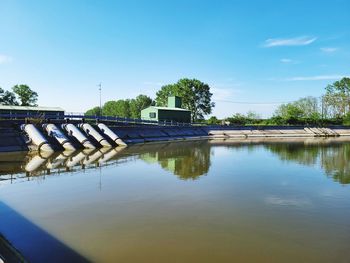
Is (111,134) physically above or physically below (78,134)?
below

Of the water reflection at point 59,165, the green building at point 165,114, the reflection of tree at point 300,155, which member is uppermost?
the green building at point 165,114

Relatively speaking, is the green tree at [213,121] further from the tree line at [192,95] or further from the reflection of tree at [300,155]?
the reflection of tree at [300,155]

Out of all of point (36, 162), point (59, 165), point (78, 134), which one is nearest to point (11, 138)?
point (78, 134)

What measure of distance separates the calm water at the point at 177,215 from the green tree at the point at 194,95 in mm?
75951

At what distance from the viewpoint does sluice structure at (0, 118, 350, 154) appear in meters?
35.2

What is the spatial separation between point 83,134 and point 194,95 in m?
61.1

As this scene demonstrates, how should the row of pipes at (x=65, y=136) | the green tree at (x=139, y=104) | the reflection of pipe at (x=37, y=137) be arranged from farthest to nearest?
the green tree at (x=139, y=104), the row of pipes at (x=65, y=136), the reflection of pipe at (x=37, y=137)

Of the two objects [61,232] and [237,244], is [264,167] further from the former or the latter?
[61,232]

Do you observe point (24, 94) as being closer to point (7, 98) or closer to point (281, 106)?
point (7, 98)

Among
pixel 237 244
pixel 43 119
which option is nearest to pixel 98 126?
pixel 43 119

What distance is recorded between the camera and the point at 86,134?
42.2 m

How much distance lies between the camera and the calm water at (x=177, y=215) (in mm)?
8828

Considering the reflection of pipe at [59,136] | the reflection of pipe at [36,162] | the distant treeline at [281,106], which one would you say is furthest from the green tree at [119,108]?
the reflection of pipe at [36,162]

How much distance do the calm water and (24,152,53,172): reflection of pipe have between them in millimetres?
1103
